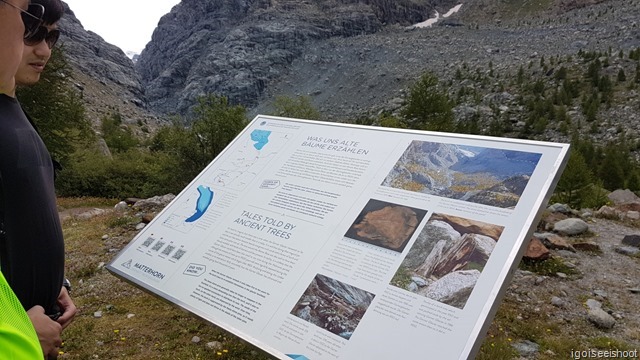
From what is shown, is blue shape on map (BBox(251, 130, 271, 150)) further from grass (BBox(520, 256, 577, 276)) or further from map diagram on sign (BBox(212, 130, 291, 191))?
grass (BBox(520, 256, 577, 276))

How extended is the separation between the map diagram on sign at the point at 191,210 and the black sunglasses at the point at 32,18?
2.47m

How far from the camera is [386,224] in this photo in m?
3.23

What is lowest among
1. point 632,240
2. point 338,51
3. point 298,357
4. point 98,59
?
point 298,357

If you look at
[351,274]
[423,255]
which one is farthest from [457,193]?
[351,274]

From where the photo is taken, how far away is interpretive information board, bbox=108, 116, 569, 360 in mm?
2680

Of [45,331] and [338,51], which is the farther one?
[338,51]

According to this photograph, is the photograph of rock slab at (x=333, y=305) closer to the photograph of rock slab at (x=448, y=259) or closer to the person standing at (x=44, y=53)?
the photograph of rock slab at (x=448, y=259)

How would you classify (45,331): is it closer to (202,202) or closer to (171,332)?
(202,202)

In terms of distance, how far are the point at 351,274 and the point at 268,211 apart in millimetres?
1255

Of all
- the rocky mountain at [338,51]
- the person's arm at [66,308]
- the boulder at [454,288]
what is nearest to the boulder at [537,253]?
the boulder at [454,288]

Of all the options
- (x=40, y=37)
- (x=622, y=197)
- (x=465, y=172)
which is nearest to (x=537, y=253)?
(x=465, y=172)

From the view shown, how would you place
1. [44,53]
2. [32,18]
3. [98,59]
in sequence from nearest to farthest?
[32,18], [44,53], [98,59]

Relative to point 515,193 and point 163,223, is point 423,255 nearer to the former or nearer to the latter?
point 515,193

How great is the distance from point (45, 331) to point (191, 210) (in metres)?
2.64
